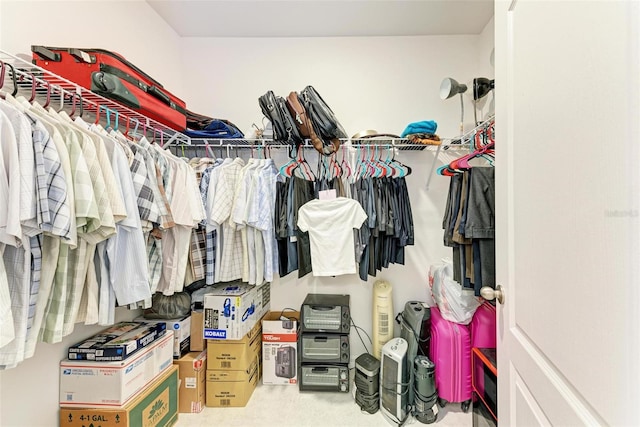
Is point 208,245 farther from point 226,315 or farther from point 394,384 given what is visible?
point 394,384

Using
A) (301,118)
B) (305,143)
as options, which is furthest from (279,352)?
(301,118)

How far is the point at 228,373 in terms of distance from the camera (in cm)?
176

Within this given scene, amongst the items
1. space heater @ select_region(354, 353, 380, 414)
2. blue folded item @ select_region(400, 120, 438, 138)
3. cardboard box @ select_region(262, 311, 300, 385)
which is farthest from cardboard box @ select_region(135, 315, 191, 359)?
blue folded item @ select_region(400, 120, 438, 138)

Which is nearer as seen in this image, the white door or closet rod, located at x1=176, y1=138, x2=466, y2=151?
the white door

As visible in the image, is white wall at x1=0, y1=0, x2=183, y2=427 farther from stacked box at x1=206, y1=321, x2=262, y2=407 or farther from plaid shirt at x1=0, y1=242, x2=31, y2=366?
stacked box at x1=206, y1=321, x2=262, y2=407

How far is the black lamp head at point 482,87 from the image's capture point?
1.79 meters

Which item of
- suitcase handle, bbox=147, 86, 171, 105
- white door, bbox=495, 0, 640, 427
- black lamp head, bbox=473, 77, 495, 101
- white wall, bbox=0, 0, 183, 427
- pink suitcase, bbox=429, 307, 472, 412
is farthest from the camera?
black lamp head, bbox=473, 77, 495, 101

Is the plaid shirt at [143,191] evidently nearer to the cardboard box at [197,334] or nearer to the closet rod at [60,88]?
the closet rod at [60,88]

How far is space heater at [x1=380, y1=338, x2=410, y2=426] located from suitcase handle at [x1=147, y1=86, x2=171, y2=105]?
2170 millimetres

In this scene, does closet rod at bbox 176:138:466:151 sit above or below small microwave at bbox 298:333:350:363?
above

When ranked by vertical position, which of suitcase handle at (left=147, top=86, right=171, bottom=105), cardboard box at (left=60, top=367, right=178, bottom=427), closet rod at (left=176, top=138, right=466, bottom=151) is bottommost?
cardboard box at (left=60, top=367, right=178, bottom=427)

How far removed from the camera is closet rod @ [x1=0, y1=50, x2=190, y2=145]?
0.96 m

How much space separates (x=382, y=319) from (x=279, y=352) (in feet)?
2.74

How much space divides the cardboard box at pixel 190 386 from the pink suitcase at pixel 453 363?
→ 165 cm
